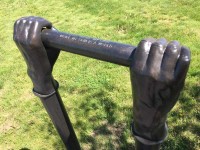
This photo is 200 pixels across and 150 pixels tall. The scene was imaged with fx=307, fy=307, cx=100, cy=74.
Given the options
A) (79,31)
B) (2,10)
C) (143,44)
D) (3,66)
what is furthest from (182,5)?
(143,44)

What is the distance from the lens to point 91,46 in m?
1.84

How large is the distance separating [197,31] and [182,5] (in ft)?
4.72

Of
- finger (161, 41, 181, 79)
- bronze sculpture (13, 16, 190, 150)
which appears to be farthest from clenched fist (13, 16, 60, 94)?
finger (161, 41, 181, 79)

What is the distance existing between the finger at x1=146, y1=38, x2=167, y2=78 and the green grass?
9.52ft

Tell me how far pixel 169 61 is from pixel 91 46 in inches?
20.8

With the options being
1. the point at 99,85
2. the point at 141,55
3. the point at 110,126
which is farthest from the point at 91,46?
the point at 99,85

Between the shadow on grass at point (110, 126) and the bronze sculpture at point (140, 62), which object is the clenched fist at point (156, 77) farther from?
the shadow on grass at point (110, 126)

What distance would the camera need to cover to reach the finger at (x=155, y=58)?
1.51 meters

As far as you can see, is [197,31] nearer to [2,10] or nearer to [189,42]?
[189,42]

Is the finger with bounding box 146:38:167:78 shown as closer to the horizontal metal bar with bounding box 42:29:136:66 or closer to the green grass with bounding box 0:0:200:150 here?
the horizontal metal bar with bounding box 42:29:136:66

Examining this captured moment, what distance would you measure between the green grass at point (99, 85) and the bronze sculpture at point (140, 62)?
2.54 meters

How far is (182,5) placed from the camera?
25.3 ft

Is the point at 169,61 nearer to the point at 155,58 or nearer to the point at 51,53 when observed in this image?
the point at 155,58

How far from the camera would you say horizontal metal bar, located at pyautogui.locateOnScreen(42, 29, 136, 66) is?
168cm
